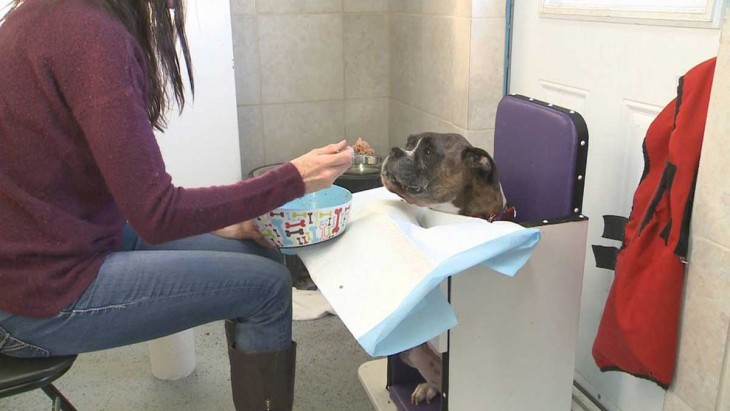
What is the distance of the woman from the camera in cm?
100

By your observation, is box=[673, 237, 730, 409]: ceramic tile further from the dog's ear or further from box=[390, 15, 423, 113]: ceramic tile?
box=[390, 15, 423, 113]: ceramic tile

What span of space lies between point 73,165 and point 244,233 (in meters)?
0.46

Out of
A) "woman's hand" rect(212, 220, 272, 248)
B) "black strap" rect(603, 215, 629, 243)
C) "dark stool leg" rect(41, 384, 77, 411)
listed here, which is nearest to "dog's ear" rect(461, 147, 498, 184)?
"black strap" rect(603, 215, 629, 243)

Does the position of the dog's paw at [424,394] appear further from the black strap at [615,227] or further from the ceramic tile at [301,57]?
the ceramic tile at [301,57]

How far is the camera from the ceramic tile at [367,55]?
9.43 ft

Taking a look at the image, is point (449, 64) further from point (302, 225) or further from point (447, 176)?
point (302, 225)

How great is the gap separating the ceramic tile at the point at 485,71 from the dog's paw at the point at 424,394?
97 cm

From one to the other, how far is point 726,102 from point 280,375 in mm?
984

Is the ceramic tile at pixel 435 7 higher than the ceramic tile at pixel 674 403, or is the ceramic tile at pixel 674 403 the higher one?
the ceramic tile at pixel 435 7

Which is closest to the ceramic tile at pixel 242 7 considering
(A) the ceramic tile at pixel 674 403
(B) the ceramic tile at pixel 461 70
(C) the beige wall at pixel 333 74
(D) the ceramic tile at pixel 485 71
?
(C) the beige wall at pixel 333 74

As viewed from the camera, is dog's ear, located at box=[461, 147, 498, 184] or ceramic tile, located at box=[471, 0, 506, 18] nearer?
dog's ear, located at box=[461, 147, 498, 184]

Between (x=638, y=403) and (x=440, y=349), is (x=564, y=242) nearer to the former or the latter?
(x=440, y=349)

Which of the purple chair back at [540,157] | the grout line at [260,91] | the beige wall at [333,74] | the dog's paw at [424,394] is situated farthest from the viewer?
the grout line at [260,91]

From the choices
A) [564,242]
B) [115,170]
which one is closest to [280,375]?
[115,170]
